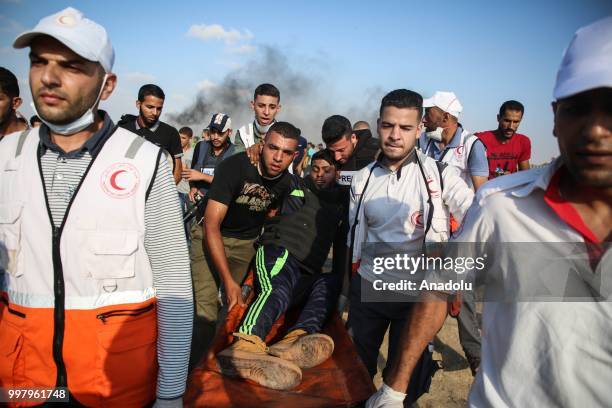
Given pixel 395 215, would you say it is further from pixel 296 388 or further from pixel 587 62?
pixel 587 62

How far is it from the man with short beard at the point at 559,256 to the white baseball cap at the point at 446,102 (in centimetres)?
422

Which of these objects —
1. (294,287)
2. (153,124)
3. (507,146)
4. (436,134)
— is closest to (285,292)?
(294,287)

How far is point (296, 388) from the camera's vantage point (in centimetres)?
247

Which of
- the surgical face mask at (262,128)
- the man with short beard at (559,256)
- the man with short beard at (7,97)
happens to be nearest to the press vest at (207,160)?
the surgical face mask at (262,128)

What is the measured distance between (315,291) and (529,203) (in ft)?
8.33

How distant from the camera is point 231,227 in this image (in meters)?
3.97

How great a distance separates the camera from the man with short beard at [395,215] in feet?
9.30

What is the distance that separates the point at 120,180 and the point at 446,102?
4765 mm

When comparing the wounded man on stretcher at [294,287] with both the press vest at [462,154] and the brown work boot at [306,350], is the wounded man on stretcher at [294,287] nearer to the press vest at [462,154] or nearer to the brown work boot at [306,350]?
the brown work boot at [306,350]

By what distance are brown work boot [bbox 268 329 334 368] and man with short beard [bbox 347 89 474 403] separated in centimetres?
48

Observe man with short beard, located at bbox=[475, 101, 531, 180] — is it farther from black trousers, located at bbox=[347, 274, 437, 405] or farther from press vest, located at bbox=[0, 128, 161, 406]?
press vest, located at bbox=[0, 128, 161, 406]

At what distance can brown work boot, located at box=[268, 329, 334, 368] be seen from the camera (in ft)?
8.72

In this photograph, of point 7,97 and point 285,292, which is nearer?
point 7,97

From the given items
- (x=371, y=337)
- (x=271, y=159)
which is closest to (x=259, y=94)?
(x=271, y=159)
